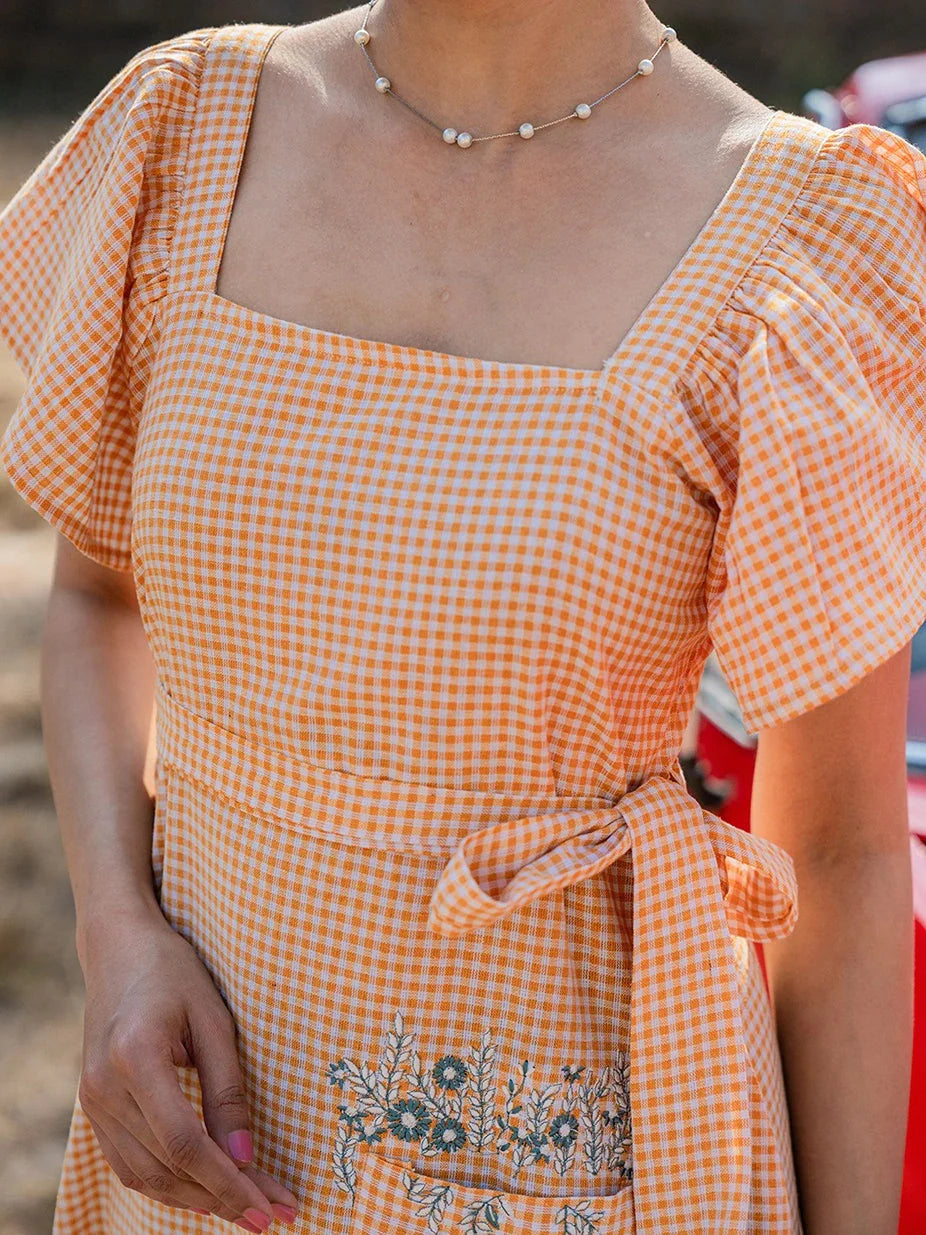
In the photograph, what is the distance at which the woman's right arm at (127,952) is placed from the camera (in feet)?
3.50

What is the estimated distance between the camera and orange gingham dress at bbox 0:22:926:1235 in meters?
1.03

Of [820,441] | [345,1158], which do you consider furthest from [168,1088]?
[820,441]

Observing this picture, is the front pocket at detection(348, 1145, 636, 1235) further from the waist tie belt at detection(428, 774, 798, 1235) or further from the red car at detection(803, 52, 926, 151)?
the red car at detection(803, 52, 926, 151)

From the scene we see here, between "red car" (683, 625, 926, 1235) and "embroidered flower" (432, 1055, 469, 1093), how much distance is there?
24.9 inches

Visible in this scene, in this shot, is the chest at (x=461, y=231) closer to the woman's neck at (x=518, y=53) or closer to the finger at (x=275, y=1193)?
the woman's neck at (x=518, y=53)

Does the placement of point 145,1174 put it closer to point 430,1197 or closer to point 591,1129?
point 430,1197

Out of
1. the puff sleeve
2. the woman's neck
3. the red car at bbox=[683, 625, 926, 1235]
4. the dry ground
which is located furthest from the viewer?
the dry ground

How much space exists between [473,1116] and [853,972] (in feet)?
1.14

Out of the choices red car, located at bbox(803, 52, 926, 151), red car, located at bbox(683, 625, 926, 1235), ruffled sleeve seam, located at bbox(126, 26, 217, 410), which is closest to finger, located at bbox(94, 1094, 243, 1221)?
ruffled sleeve seam, located at bbox(126, 26, 217, 410)

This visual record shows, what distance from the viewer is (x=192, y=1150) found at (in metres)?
1.05

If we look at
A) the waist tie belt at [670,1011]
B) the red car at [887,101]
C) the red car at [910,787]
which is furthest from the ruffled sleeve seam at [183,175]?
the red car at [887,101]

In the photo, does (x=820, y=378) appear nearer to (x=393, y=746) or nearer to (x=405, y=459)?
(x=405, y=459)

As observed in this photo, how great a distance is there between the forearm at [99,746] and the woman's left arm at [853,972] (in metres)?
0.57

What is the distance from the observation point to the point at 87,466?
1.22 metres
